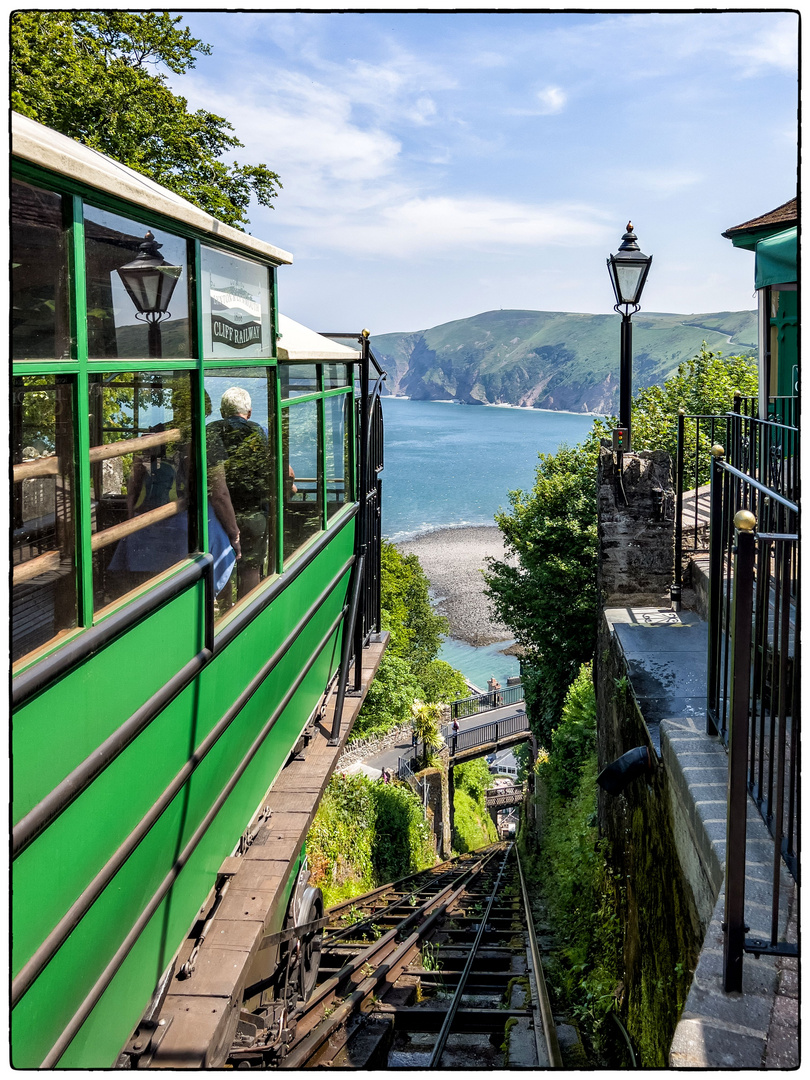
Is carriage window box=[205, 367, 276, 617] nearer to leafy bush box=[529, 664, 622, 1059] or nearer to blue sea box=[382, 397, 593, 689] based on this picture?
leafy bush box=[529, 664, 622, 1059]

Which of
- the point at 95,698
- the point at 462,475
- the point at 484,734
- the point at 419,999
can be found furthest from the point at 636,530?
the point at 462,475

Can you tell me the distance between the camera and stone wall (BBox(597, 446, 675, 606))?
24.5ft

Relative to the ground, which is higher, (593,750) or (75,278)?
(75,278)

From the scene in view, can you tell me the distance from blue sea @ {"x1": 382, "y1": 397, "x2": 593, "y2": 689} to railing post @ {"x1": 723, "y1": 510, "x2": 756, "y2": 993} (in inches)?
1923

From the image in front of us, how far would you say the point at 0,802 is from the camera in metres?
1.89

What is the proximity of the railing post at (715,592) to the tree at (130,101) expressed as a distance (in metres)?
12.0

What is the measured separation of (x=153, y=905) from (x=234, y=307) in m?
2.37

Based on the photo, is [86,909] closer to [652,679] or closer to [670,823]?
[670,823]

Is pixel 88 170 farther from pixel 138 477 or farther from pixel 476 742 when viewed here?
pixel 476 742

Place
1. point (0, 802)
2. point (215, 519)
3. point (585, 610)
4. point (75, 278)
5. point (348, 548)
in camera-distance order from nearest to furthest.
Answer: point (0, 802) → point (75, 278) → point (215, 519) → point (348, 548) → point (585, 610)

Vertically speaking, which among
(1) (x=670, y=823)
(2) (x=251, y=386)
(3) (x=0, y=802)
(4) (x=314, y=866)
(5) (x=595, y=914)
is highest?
(2) (x=251, y=386)

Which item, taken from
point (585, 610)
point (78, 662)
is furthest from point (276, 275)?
point (585, 610)

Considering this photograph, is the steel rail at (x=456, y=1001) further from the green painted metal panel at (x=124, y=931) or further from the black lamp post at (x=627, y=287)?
the black lamp post at (x=627, y=287)

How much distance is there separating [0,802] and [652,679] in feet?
14.7
